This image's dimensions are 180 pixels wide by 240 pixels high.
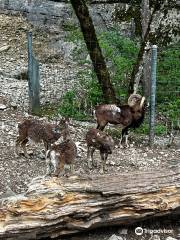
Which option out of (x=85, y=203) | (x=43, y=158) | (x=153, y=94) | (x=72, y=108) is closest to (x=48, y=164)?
(x=43, y=158)

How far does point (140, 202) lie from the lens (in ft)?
21.1

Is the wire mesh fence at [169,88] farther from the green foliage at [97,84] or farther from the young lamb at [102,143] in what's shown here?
the young lamb at [102,143]

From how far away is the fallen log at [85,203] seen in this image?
19.6 ft

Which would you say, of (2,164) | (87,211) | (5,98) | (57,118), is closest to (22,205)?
(87,211)

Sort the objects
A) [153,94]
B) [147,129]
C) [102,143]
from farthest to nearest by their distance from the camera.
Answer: [147,129]
[153,94]
[102,143]

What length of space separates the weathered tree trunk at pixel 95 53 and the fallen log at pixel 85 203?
3998 millimetres

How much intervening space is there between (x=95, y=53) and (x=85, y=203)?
496cm

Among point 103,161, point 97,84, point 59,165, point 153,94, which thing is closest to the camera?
point 59,165

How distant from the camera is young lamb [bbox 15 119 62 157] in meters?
8.37

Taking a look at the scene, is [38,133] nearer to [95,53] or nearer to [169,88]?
[95,53]

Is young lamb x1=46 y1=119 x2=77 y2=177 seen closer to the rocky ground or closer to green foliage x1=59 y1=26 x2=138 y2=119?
the rocky ground

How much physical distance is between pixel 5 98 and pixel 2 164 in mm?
3175

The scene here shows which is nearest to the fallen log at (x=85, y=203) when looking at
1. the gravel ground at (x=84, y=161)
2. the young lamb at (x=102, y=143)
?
the gravel ground at (x=84, y=161)

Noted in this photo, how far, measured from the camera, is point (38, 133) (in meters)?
8.48
